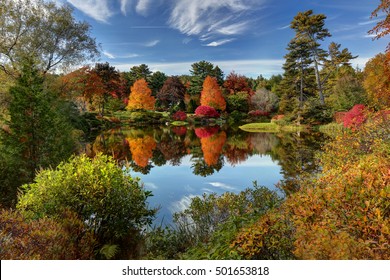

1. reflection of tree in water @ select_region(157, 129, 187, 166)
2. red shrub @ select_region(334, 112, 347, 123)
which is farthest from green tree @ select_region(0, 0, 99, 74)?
red shrub @ select_region(334, 112, 347, 123)

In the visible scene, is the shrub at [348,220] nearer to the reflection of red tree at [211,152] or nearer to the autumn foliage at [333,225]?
the autumn foliage at [333,225]

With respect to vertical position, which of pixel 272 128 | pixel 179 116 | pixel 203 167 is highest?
pixel 179 116

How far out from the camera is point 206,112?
40062 mm

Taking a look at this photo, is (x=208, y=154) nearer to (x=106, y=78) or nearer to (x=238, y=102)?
(x=106, y=78)

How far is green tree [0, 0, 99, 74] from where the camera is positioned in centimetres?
1334

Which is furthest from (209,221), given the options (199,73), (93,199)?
(199,73)

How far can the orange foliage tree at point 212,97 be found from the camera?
133 ft

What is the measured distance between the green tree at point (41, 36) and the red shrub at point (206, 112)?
2453cm

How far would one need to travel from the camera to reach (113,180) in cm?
525

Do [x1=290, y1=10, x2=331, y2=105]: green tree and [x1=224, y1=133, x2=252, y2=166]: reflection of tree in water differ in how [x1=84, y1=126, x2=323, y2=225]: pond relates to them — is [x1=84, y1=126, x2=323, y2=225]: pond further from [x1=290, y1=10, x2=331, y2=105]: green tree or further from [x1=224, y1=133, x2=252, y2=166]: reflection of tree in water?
[x1=290, y1=10, x2=331, y2=105]: green tree

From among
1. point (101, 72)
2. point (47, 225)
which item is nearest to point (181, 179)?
point (47, 225)

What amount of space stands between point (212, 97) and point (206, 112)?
2.58 metres

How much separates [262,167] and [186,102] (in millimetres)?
33531
